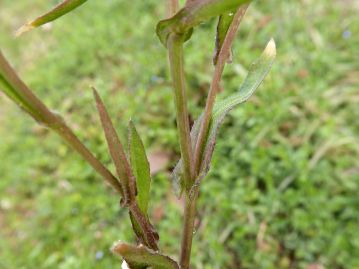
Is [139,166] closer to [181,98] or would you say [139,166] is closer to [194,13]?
[181,98]

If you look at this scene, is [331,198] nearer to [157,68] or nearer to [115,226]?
[115,226]

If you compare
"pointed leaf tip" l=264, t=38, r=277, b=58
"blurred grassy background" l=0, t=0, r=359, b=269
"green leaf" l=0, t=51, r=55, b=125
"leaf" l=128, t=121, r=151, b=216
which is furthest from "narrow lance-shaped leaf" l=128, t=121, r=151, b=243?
"blurred grassy background" l=0, t=0, r=359, b=269

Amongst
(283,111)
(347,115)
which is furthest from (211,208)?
(347,115)

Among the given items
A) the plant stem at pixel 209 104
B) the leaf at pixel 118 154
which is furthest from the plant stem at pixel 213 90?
the leaf at pixel 118 154

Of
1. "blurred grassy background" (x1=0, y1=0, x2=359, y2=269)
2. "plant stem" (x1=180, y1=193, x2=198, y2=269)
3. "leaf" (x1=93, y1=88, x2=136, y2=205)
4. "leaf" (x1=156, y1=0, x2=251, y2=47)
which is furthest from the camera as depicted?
"blurred grassy background" (x1=0, y1=0, x2=359, y2=269)

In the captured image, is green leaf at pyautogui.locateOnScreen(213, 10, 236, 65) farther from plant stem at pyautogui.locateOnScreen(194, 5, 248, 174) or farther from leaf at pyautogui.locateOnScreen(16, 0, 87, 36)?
leaf at pyautogui.locateOnScreen(16, 0, 87, 36)

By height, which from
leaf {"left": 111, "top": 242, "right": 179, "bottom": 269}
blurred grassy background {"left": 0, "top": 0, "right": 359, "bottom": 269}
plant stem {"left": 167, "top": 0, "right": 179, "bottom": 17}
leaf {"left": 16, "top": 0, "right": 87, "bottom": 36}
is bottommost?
blurred grassy background {"left": 0, "top": 0, "right": 359, "bottom": 269}

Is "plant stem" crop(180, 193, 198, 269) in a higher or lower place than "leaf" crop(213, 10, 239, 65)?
lower

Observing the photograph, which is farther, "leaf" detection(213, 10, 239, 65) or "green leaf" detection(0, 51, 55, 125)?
"leaf" detection(213, 10, 239, 65)

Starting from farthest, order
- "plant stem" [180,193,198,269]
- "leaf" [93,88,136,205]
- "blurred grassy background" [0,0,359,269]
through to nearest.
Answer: "blurred grassy background" [0,0,359,269] → "plant stem" [180,193,198,269] → "leaf" [93,88,136,205]
